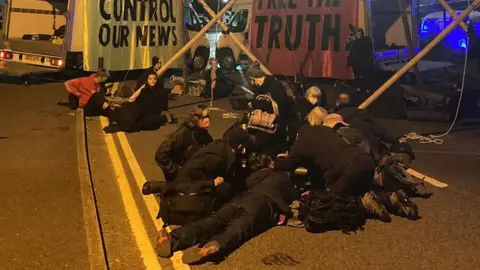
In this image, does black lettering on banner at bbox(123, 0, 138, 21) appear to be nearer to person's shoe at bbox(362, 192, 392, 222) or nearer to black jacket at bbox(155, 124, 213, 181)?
black jacket at bbox(155, 124, 213, 181)

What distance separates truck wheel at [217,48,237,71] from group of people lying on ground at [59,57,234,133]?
8268 mm

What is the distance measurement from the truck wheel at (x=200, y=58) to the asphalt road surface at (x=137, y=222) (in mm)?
9781

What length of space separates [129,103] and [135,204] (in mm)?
3743

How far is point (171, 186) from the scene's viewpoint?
542cm

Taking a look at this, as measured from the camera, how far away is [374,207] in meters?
5.68

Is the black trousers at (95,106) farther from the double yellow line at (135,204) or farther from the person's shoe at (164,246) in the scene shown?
the person's shoe at (164,246)

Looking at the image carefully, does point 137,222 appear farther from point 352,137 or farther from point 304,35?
point 304,35

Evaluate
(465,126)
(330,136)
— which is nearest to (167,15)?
(465,126)

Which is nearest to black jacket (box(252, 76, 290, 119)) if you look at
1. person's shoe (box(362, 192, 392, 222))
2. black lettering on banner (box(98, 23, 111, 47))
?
person's shoe (box(362, 192, 392, 222))

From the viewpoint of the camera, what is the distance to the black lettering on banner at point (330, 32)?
A: 47.1 ft

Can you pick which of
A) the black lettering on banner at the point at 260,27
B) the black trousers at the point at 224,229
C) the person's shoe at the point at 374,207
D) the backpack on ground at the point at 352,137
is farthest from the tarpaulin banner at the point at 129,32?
the black trousers at the point at 224,229

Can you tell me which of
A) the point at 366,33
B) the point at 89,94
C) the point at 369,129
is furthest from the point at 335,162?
the point at 366,33

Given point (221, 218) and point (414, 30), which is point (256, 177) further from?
point (414, 30)

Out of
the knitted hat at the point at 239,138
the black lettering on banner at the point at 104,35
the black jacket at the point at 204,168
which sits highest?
the black lettering on banner at the point at 104,35
